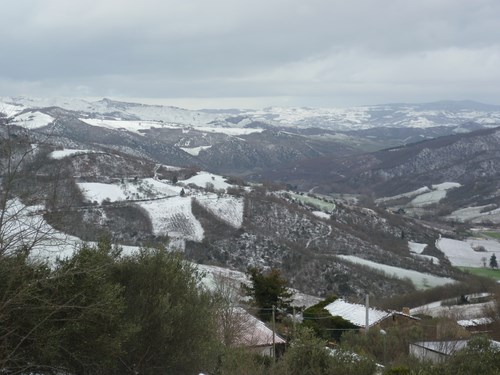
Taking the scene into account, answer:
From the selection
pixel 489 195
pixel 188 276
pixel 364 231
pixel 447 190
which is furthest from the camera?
pixel 447 190

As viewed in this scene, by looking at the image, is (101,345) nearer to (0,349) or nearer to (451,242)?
(0,349)

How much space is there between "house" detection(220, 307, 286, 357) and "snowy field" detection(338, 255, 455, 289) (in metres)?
45.0

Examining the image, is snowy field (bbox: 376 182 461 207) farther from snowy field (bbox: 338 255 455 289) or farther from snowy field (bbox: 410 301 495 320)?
snowy field (bbox: 410 301 495 320)

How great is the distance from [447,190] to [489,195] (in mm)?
16017

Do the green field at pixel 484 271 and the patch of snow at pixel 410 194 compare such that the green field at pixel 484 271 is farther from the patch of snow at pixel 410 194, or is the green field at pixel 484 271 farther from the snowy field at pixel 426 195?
the patch of snow at pixel 410 194

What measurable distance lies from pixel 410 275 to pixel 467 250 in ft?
90.5

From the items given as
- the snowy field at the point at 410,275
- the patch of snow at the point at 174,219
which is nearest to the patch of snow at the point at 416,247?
the snowy field at the point at 410,275

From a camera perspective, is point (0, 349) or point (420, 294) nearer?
point (0, 349)

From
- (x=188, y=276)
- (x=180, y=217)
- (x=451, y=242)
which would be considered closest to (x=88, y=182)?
(x=180, y=217)

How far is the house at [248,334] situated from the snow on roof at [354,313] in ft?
33.4

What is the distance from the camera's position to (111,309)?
41.6 ft

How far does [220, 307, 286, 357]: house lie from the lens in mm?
24625

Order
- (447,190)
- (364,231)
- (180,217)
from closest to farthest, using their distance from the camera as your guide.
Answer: (180,217), (364,231), (447,190)

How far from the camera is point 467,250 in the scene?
96.1m
